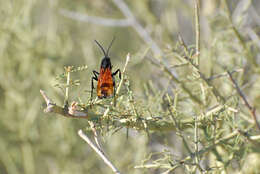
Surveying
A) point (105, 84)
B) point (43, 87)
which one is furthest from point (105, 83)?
point (43, 87)

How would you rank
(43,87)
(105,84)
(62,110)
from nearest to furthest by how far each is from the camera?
(62,110)
(105,84)
(43,87)

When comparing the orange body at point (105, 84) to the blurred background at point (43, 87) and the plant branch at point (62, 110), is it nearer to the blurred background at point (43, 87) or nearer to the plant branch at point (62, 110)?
the plant branch at point (62, 110)

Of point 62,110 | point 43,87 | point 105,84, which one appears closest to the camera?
point 62,110

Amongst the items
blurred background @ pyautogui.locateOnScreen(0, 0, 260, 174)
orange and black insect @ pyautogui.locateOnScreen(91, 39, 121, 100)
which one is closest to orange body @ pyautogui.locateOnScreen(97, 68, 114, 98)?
orange and black insect @ pyautogui.locateOnScreen(91, 39, 121, 100)

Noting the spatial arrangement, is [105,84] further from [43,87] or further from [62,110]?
[43,87]

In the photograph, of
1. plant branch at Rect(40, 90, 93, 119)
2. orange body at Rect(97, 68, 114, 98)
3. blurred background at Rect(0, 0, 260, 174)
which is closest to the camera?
plant branch at Rect(40, 90, 93, 119)

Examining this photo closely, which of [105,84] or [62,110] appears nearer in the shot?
[62,110]

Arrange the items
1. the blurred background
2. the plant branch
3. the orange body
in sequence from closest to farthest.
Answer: the plant branch → the orange body → the blurred background

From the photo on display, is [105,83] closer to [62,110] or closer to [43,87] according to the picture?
[62,110]

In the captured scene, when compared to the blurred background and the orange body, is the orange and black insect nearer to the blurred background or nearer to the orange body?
the orange body

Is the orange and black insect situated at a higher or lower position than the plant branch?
higher
